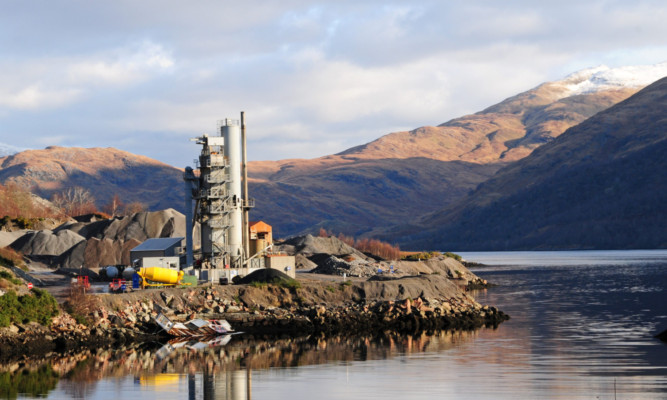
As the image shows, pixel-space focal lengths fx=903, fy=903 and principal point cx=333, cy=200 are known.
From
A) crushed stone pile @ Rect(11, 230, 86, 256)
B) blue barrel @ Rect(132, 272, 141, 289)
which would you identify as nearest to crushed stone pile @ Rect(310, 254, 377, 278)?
crushed stone pile @ Rect(11, 230, 86, 256)

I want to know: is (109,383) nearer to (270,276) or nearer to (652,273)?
(270,276)

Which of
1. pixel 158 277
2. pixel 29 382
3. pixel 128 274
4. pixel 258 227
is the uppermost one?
pixel 258 227

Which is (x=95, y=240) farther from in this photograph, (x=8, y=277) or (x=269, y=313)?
(x=8, y=277)

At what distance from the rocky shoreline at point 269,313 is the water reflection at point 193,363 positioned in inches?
99.6

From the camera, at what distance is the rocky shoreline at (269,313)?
5153cm

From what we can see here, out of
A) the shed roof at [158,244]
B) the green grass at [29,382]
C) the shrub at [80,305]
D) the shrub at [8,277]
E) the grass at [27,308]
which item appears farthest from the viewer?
the shed roof at [158,244]

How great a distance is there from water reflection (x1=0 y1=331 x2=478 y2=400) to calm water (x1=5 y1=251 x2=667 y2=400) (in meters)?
0.05

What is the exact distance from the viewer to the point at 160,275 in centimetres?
6800

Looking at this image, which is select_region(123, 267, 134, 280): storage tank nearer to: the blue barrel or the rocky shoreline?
the blue barrel

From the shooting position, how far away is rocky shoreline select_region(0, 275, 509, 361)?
51531 millimetres

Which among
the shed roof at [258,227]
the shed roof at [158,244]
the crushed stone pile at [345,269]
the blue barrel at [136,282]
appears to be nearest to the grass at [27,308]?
the blue barrel at [136,282]

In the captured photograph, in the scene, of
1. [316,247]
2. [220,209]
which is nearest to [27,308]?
[220,209]

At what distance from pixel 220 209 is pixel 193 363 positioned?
31.3 meters

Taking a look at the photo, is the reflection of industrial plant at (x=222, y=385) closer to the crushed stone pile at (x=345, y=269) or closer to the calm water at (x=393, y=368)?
the calm water at (x=393, y=368)
